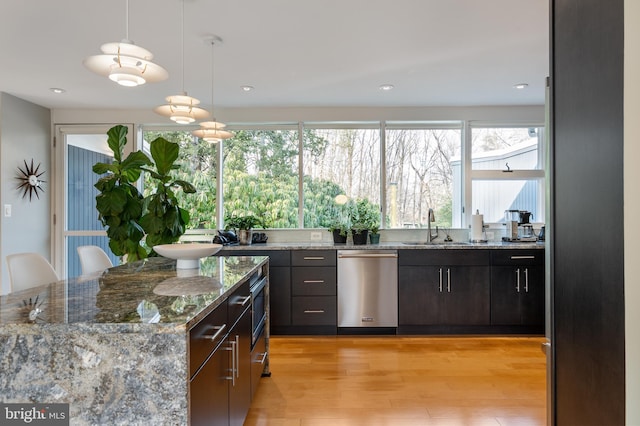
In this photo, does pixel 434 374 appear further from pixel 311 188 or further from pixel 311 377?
pixel 311 188

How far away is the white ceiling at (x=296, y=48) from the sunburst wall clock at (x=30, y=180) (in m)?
0.78

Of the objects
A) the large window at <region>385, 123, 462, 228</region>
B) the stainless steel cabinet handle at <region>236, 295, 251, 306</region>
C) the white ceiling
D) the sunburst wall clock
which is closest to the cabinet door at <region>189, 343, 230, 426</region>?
the stainless steel cabinet handle at <region>236, 295, 251, 306</region>

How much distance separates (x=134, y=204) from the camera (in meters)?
3.50

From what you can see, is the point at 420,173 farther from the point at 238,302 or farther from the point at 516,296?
the point at 238,302

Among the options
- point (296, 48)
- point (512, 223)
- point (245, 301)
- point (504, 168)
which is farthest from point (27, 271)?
point (504, 168)

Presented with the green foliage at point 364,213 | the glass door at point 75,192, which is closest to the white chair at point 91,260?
the glass door at point 75,192

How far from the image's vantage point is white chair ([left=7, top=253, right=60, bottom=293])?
6.79 feet

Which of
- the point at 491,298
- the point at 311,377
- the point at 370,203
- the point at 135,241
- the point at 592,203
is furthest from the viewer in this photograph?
the point at 370,203

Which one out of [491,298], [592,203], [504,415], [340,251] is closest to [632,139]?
[592,203]

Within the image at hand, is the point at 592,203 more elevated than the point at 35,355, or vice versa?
the point at 592,203

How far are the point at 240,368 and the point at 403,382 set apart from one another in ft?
4.48

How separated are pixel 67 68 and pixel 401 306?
3795mm

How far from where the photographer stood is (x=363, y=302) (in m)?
3.80

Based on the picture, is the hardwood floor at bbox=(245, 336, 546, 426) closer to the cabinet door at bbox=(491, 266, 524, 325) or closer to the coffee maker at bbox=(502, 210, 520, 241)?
the cabinet door at bbox=(491, 266, 524, 325)
